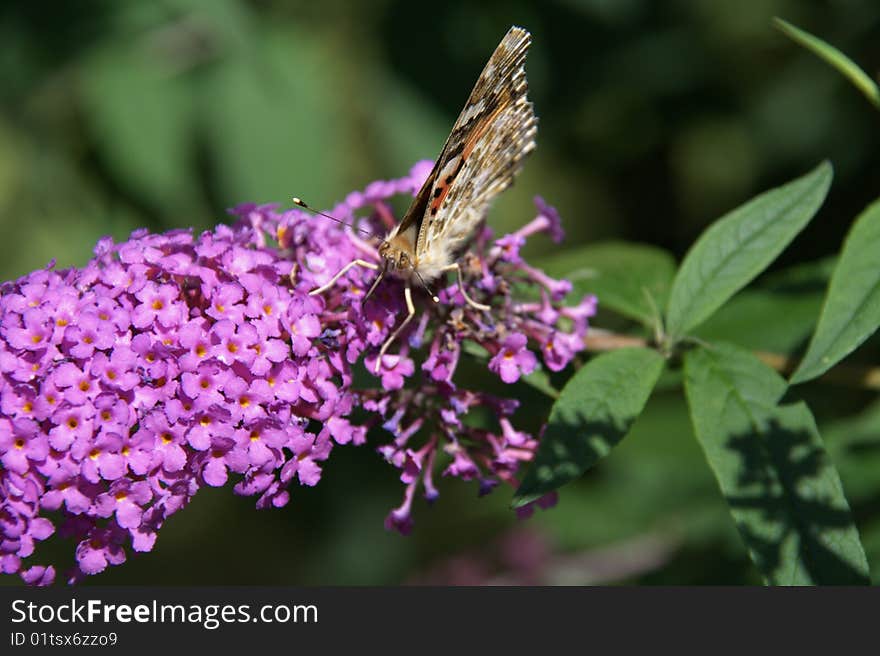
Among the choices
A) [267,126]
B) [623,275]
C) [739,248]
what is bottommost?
[739,248]

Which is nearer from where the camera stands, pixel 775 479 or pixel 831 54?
pixel 775 479

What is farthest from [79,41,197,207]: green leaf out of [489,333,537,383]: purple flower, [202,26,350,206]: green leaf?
[489,333,537,383]: purple flower

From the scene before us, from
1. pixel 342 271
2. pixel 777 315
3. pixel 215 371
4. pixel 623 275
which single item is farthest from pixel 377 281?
pixel 777 315

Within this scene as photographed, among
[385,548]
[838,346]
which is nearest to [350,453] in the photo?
[385,548]

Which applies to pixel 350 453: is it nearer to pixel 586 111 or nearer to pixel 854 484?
pixel 586 111

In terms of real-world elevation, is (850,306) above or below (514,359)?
below

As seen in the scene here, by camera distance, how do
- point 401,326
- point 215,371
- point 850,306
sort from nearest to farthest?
point 850,306 < point 215,371 < point 401,326

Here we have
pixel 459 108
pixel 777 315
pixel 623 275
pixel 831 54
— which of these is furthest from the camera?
pixel 459 108

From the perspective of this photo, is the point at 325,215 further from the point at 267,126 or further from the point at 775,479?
the point at 267,126
